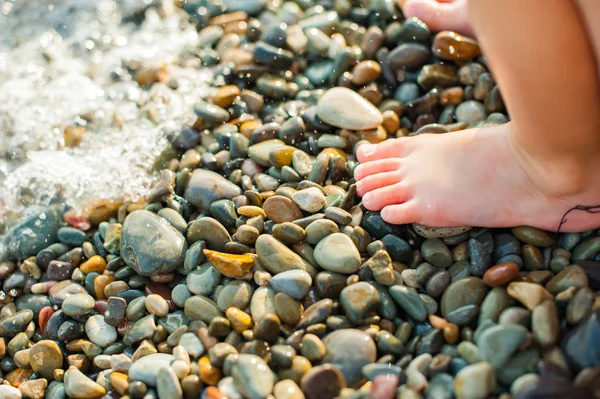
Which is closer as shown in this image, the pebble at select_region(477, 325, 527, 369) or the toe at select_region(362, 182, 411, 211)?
the pebble at select_region(477, 325, 527, 369)

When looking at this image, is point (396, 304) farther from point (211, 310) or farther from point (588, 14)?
point (588, 14)

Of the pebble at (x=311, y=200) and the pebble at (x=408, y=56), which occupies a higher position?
the pebble at (x=408, y=56)

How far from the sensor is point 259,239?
75.2 inches

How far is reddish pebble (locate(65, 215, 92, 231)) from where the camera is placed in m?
2.27

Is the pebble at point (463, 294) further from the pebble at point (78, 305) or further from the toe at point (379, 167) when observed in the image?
the pebble at point (78, 305)

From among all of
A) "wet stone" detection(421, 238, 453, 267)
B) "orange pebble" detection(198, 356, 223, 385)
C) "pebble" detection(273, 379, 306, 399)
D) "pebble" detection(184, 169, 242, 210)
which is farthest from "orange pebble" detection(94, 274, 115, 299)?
"wet stone" detection(421, 238, 453, 267)

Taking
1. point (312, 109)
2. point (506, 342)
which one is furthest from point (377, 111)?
point (506, 342)

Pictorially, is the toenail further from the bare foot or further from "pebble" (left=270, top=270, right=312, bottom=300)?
"pebble" (left=270, top=270, right=312, bottom=300)

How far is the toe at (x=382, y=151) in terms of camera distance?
2137mm

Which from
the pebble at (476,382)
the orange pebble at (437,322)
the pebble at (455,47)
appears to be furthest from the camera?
the pebble at (455,47)

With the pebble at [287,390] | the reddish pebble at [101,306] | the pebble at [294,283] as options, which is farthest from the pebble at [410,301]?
the reddish pebble at [101,306]

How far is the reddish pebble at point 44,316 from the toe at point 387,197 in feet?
3.49

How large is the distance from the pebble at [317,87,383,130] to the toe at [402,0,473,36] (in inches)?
18.2

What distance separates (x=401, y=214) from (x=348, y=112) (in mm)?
535
